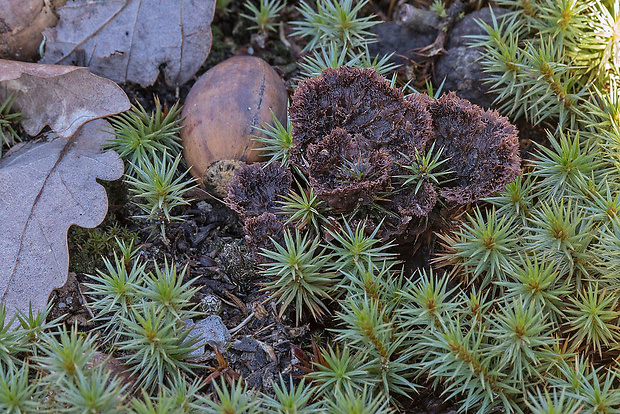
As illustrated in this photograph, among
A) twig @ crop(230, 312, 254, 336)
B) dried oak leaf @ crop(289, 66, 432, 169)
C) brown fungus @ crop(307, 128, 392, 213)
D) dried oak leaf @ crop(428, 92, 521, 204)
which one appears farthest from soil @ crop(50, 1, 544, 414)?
dried oak leaf @ crop(289, 66, 432, 169)

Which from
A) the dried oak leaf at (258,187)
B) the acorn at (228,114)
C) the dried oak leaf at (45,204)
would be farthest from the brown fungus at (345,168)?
the dried oak leaf at (45,204)

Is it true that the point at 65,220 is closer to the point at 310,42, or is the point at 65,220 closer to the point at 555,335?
the point at 310,42

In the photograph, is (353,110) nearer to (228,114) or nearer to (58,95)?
(228,114)

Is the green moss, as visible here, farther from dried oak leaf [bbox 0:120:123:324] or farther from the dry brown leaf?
the dry brown leaf

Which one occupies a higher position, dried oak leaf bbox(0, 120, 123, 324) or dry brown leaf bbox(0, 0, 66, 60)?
dry brown leaf bbox(0, 0, 66, 60)

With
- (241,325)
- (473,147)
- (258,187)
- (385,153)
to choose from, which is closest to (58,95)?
(258,187)

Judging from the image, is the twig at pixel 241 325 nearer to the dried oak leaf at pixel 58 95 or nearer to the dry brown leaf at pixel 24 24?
the dried oak leaf at pixel 58 95
